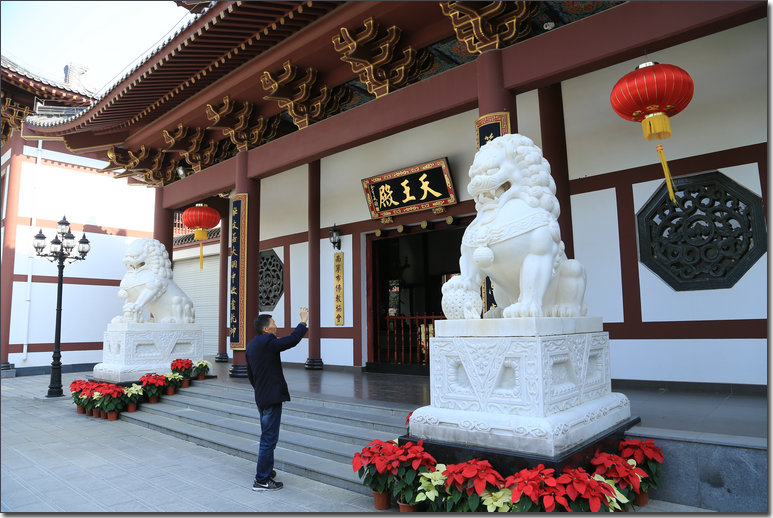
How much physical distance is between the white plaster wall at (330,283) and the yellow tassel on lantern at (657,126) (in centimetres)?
539

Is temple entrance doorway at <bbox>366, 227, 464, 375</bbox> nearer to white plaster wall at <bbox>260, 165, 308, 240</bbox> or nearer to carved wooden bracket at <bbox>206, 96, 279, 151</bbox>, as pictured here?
white plaster wall at <bbox>260, 165, 308, 240</bbox>

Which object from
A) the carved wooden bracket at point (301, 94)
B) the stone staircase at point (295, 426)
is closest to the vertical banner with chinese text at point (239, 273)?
the stone staircase at point (295, 426)

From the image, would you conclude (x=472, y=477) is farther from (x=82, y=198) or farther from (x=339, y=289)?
(x=82, y=198)

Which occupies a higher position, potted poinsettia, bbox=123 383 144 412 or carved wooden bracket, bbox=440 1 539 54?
carved wooden bracket, bbox=440 1 539 54

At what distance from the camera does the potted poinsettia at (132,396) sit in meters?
6.26

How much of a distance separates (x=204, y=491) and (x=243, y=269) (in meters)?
4.17

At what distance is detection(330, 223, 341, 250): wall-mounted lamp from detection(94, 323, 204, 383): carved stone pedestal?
273 centimetres

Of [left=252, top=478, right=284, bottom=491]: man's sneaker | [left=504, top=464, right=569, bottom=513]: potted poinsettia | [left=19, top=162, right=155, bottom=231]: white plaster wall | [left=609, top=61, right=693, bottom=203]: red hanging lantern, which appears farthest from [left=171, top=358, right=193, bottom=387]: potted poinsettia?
[left=19, top=162, right=155, bottom=231]: white plaster wall

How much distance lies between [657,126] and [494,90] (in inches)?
56.4

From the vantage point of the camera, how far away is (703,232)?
5.10 metres

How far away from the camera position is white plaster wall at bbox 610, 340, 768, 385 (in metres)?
4.75

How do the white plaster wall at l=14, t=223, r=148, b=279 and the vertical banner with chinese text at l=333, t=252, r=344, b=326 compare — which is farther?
the white plaster wall at l=14, t=223, r=148, b=279

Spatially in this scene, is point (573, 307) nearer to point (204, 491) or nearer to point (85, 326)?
point (204, 491)

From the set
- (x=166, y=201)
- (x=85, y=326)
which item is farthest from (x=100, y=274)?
(x=166, y=201)
